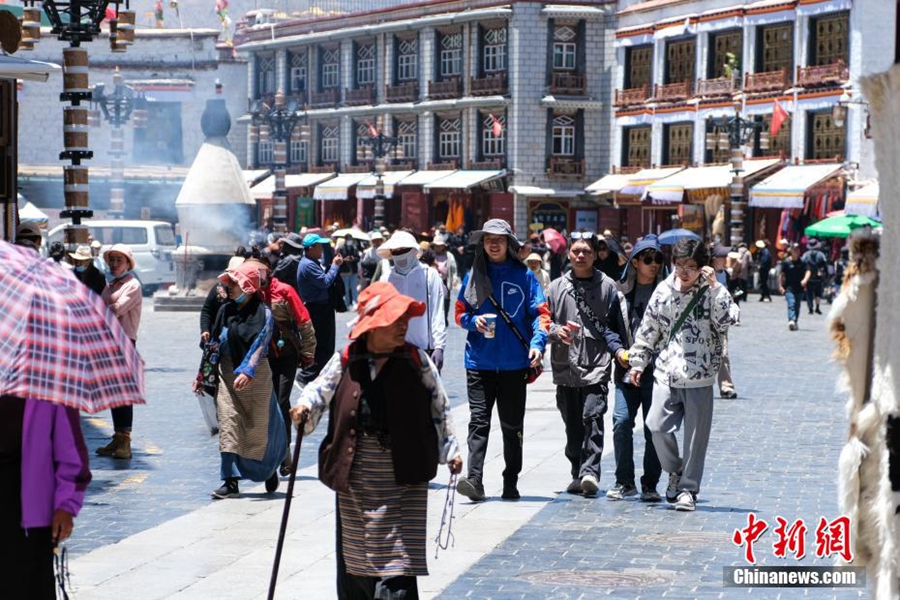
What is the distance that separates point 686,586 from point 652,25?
4974 cm

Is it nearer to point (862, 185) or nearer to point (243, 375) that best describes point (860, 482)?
point (243, 375)

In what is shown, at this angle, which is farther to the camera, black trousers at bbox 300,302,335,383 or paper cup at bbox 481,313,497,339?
black trousers at bbox 300,302,335,383

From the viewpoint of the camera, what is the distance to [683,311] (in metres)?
10.7

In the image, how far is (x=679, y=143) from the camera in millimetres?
55781

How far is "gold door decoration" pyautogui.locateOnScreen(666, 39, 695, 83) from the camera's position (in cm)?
5506

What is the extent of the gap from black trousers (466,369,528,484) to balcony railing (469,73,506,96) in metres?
50.5

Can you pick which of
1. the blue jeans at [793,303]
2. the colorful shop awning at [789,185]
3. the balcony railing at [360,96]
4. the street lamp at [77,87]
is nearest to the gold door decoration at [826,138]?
the colorful shop awning at [789,185]

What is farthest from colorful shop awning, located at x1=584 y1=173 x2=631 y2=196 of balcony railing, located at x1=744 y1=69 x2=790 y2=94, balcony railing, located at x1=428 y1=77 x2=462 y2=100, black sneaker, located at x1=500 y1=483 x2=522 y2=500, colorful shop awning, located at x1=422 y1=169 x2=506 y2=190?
black sneaker, located at x1=500 y1=483 x2=522 y2=500

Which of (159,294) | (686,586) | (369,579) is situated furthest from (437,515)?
(159,294)

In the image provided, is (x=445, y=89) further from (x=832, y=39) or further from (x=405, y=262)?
(x=405, y=262)

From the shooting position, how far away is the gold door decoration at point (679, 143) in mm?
55156

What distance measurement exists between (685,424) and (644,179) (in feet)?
149

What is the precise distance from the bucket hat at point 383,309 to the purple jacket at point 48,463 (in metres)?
1.44

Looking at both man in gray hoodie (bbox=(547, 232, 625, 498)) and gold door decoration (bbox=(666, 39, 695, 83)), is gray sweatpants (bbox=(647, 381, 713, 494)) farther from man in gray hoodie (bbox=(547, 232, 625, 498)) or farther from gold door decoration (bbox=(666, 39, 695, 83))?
gold door decoration (bbox=(666, 39, 695, 83))
